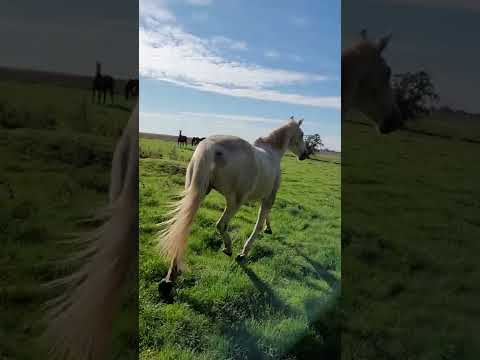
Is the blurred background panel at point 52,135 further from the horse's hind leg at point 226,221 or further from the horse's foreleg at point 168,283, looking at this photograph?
the horse's hind leg at point 226,221

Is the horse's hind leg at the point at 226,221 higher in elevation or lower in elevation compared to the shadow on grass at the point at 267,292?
higher

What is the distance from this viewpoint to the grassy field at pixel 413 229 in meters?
3.07

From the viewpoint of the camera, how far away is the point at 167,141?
2.51 metres

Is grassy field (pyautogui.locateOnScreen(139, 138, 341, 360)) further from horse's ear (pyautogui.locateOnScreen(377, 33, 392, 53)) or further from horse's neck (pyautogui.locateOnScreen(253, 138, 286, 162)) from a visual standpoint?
horse's ear (pyautogui.locateOnScreen(377, 33, 392, 53))

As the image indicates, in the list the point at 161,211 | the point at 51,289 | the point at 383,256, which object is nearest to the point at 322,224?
the point at 383,256

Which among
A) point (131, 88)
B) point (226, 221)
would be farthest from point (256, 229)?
point (131, 88)

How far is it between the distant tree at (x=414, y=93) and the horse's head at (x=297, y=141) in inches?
24.8

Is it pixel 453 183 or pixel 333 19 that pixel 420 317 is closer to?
pixel 453 183

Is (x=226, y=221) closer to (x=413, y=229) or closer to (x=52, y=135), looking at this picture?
(x=52, y=135)

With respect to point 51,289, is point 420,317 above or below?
below

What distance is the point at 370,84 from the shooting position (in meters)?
3.08

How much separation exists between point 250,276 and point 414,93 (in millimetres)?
1480

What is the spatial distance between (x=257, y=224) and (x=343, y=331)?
864 millimetres

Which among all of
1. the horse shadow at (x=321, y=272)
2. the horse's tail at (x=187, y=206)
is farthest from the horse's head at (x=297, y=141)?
the horse's tail at (x=187, y=206)
